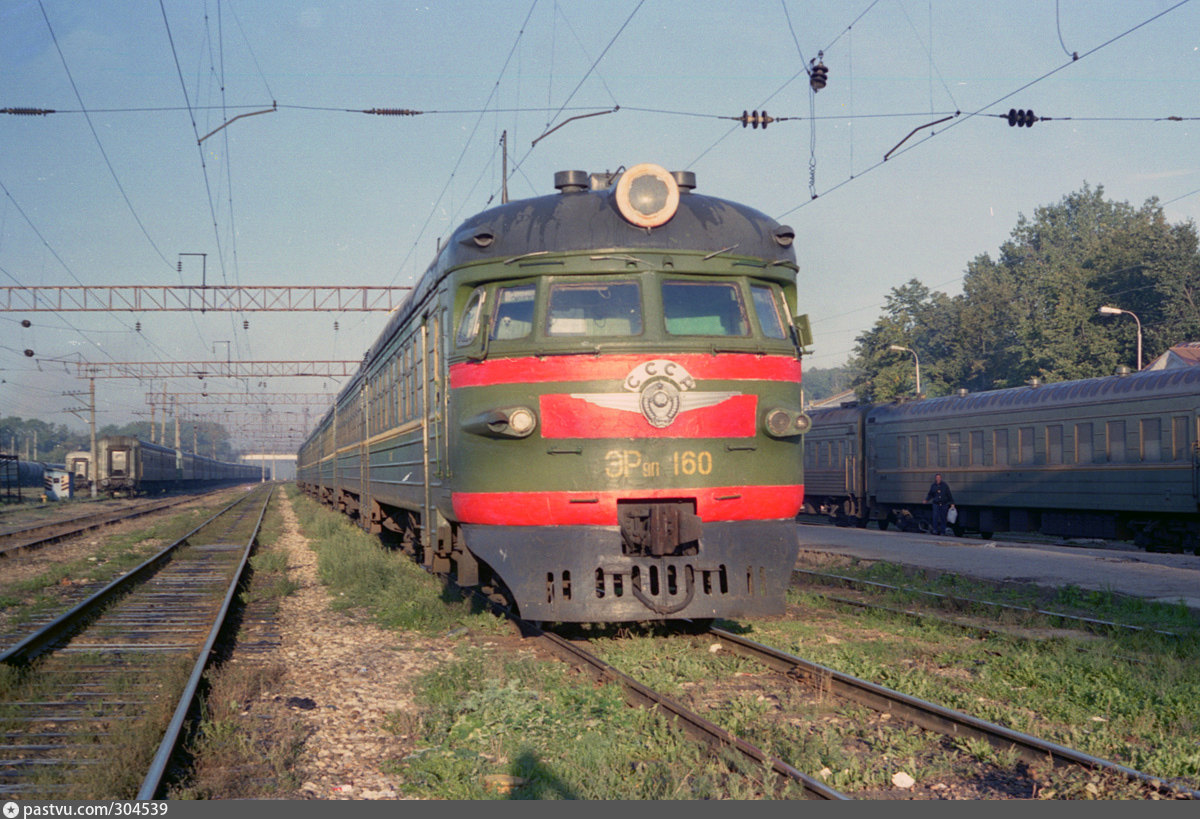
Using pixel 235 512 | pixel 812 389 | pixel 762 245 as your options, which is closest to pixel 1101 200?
pixel 235 512

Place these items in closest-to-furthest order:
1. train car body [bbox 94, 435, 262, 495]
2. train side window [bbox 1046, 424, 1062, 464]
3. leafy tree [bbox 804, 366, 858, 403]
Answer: train side window [bbox 1046, 424, 1062, 464] → train car body [bbox 94, 435, 262, 495] → leafy tree [bbox 804, 366, 858, 403]

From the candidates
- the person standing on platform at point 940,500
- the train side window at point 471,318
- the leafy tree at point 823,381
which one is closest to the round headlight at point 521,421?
the train side window at point 471,318

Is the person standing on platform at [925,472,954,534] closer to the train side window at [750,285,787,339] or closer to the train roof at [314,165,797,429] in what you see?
the train roof at [314,165,797,429]

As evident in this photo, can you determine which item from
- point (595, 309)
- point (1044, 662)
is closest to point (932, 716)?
point (1044, 662)

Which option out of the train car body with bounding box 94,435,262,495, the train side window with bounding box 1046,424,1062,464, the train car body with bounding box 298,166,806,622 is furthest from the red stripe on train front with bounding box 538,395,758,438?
the train car body with bounding box 94,435,262,495

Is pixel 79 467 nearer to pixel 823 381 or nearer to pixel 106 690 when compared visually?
pixel 106 690

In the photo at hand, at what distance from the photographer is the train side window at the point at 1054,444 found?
21000 mm

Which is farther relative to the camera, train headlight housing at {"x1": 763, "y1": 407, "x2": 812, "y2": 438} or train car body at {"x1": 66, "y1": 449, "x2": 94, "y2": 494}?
train car body at {"x1": 66, "y1": 449, "x2": 94, "y2": 494}

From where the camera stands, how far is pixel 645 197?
817cm

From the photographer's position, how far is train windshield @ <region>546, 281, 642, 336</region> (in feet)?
26.3

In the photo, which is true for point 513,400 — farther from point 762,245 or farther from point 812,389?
point 812,389

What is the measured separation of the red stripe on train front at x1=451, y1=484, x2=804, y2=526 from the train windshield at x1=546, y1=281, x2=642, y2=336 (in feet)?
4.18

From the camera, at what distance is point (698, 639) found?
8.95 metres

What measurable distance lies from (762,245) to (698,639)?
135 inches
